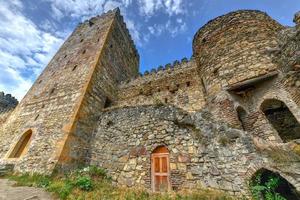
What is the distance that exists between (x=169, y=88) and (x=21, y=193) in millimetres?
7786

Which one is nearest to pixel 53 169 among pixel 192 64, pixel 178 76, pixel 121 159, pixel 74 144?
pixel 74 144

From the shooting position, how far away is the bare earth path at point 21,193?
180 inches

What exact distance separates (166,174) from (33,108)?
26.5 feet

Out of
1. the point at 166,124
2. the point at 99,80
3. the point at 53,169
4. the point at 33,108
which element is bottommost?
the point at 53,169

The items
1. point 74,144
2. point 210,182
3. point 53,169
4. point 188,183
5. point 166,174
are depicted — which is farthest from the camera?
point 74,144

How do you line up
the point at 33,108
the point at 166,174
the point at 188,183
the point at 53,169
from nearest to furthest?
the point at 188,183
the point at 166,174
the point at 53,169
the point at 33,108

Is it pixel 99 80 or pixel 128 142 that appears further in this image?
pixel 99 80

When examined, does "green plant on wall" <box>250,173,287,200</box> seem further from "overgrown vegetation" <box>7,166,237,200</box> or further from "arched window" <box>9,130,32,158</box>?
"arched window" <box>9,130,32,158</box>

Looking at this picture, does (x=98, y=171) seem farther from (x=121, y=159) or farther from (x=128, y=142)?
(x=128, y=142)

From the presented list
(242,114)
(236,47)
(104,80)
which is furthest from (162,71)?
(242,114)

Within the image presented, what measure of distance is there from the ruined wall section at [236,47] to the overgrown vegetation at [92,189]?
3.58 m

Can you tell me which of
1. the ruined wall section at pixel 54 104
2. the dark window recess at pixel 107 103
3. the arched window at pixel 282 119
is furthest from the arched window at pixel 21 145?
the arched window at pixel 282 119

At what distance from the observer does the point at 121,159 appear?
6.76 metres

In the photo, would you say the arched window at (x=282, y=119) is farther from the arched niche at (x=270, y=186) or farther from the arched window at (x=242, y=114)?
the arched niche at (x=270, y=186)
